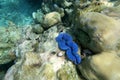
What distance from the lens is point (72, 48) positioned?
4.08m

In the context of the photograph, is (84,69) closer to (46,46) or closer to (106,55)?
(106,55)

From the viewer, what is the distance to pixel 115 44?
11.6 ft

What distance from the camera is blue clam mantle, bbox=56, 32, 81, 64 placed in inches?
156

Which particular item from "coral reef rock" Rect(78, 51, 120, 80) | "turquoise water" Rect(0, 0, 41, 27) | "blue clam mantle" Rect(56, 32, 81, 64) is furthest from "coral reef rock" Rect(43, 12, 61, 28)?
"coral reef rock" Rect(78, 51, 120, 80)

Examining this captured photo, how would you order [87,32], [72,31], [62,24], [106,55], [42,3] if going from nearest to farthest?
1. [106,55]
2. [87,32]
3. [72,31]
4. [62,24]
5. [42,3]

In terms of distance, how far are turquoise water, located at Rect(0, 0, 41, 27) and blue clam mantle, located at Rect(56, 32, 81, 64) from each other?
9.13 feet

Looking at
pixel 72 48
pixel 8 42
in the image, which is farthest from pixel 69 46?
pixel 8 42

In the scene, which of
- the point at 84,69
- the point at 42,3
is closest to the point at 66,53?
the point at 84,69

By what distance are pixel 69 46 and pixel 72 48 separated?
7 centimetres

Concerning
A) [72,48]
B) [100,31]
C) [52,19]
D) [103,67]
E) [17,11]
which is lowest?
[103,67]

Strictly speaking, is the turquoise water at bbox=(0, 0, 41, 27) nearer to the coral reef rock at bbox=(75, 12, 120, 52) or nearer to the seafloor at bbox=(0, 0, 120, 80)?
the seafloor at bbox=(0, 0, 120, 80)

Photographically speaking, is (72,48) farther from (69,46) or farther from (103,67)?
(103,67)

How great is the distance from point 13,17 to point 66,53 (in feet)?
11.6

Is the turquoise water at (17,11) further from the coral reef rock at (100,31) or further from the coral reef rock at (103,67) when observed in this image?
the coral reef rock at (103,67)
